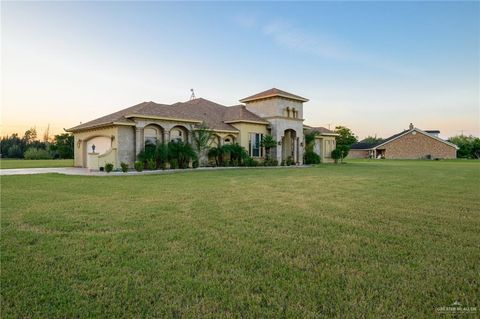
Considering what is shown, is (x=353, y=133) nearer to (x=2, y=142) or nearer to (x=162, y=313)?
(x=162, y=313)

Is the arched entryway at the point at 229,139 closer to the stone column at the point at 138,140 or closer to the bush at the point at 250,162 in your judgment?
the bush at the point at 250,162

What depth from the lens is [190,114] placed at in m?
27.6

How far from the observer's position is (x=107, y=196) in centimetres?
955

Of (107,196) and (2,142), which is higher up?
(2,142)

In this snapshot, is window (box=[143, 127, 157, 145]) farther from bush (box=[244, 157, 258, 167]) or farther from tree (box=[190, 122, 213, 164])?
bush (box=[244, 157, 258, 167])

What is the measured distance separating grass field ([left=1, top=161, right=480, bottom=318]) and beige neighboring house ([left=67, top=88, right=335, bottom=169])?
14179mm

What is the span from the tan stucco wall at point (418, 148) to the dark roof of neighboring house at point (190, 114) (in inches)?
1617

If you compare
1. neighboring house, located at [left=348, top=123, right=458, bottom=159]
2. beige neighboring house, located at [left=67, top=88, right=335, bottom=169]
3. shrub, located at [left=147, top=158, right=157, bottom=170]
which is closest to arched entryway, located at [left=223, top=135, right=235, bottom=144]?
beige neighboring house, located at [left=67, top=88, right=335, bottom=169]

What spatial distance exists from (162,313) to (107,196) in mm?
7632

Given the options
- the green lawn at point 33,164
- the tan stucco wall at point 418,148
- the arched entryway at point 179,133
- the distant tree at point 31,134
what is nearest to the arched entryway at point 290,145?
the arched entryway at point 179,133

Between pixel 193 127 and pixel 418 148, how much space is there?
49025 mm

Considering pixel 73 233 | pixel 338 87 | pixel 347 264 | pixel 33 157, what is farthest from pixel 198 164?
pixel 33 157

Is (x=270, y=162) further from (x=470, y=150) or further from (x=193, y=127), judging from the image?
(x=470, y=150)

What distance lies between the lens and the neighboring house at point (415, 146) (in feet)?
183
